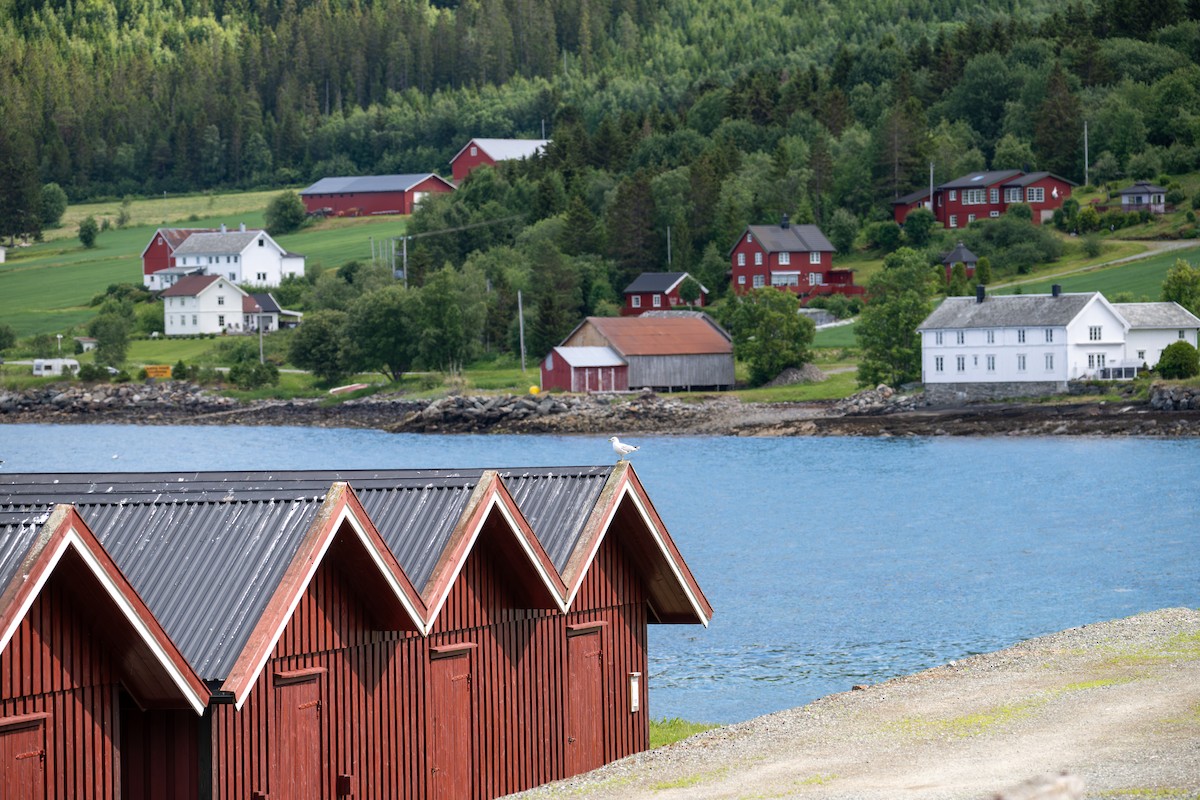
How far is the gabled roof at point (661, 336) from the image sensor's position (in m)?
108

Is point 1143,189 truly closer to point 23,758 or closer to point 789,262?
point 789,262

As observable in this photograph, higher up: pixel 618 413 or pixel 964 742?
pixel 618 413

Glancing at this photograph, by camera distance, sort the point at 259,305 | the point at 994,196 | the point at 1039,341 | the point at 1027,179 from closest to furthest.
Answer: the point at 1039,341, the point at 1027,179, the point at 994,196, the point at 259,305

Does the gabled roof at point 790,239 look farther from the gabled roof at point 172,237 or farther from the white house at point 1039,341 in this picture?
the gabled roof at point 172,237

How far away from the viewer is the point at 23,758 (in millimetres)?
12820

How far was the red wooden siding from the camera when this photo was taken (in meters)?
12.7

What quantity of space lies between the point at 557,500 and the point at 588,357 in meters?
90.2

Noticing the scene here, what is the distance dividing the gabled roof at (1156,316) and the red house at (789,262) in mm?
35080

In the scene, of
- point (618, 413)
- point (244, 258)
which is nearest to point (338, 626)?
point (618, 413)

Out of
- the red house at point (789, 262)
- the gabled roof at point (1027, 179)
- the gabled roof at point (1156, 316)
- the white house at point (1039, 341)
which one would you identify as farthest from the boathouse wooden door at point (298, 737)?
the gabled roof at point (1027, 179)

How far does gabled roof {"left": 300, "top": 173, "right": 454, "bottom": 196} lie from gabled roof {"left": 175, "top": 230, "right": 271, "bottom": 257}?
110 feet

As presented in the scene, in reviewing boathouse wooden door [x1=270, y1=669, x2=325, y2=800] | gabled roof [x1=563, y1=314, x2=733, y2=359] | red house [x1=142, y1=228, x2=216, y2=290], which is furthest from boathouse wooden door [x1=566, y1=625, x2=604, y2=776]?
red house [x1=142, y1=228, x2=216, y2=290]

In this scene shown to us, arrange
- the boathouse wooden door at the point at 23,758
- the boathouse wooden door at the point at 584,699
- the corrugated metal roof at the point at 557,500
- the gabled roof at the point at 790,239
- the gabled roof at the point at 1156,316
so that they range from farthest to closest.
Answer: the gabled roof at the point at 790,239
the gabled roof at the point at 1156,316
the boathouse wooden door at the point at 584,699
the corrugated metal roof at the point at 557,500
the boathouse wooden door at the point at 23,758

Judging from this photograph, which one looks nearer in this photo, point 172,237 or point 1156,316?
point 1156,316
